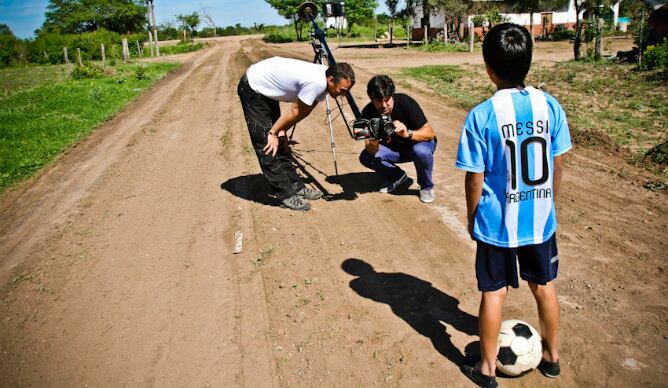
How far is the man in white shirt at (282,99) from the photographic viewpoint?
4.34m

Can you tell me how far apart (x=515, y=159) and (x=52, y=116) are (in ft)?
44.1

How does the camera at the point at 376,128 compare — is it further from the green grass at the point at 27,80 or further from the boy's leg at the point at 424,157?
the green grass at the point at 27,80

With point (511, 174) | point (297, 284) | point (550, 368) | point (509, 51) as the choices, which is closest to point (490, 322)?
point (550, 368)

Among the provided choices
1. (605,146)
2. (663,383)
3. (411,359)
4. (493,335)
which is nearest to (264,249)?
(411,359)

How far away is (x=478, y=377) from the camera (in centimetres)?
254

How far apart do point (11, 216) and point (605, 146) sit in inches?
328

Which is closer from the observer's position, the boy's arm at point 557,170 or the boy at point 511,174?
the boy at point 511,174

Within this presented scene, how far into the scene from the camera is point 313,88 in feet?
14.2

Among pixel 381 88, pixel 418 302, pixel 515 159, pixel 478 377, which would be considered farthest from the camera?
pixel 381 88

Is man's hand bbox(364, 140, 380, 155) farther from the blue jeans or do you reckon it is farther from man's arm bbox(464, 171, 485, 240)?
man's arm bbox(464, 171, 485, 240)

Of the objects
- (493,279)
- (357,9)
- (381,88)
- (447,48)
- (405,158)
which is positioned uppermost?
(357,9)

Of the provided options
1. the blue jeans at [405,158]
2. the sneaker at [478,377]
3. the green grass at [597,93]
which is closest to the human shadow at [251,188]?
the blue jeans at [405,158]

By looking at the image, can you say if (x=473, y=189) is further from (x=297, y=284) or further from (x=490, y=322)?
(x=297, y=284)

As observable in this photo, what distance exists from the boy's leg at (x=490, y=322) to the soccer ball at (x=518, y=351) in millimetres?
165
